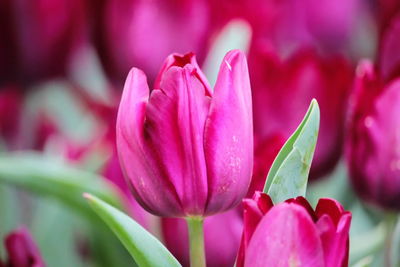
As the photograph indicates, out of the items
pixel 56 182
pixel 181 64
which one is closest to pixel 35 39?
pixel 56 182

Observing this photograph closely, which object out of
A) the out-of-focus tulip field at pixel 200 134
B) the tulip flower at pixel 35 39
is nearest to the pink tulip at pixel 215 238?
the out-of-focus tulip field at pixel 200 134

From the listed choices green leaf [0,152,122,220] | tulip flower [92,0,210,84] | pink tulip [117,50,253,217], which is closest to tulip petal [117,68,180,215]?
pink tulip [117,50,253,217]

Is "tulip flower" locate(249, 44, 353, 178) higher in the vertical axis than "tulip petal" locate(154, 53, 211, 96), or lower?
lower

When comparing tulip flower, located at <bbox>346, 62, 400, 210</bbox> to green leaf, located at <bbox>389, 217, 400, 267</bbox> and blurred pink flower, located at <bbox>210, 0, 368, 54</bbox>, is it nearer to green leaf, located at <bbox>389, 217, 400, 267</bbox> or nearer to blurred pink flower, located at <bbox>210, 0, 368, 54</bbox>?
green leaf, located at <bbox>389, 217, 400, 267</bbox>

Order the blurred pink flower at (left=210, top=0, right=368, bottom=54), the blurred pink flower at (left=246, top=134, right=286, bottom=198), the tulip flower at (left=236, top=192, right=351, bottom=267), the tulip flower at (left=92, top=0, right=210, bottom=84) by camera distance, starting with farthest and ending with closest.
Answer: the blurred pink flower at (left=210, top=0, right=368, bottom=54)
the tulip flower at (left=92, top=0, right=210, bottom=84)
the blurred pink flower at (left=246, top=134, right=286, bottom=198)
the tulip flower at (left=236, top=192, right=351, bottom=267)

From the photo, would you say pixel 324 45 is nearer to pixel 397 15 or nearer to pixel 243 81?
pixel 397 15

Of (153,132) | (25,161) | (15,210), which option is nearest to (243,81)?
(153,132)

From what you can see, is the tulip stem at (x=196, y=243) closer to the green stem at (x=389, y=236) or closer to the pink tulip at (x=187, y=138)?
the pink tulip at (x=187, y=138)
